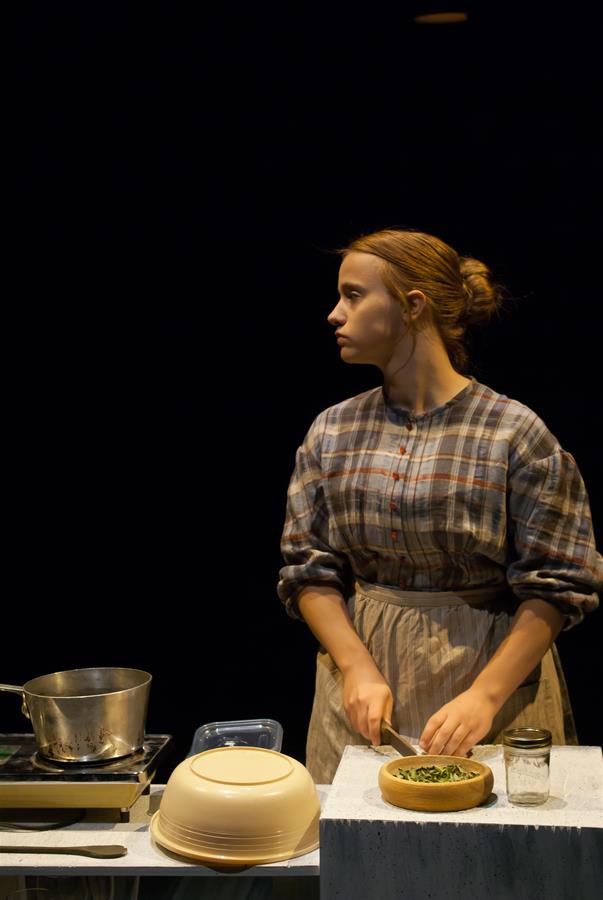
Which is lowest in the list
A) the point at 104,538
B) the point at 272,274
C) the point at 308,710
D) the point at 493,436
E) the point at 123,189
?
the point at 308,710

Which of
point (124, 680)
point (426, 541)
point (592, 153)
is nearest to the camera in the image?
point (124, 680)

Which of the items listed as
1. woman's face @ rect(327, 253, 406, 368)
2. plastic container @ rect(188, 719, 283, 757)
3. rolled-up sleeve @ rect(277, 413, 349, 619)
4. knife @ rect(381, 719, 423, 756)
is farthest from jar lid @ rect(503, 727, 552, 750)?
woman's face @ rect(327, 253, 406, 368)

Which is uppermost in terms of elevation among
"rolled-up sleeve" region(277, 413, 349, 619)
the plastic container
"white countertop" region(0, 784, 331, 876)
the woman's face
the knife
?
the woman's face

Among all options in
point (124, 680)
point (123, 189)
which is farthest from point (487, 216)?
point (124, 680)

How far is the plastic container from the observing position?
201 cm

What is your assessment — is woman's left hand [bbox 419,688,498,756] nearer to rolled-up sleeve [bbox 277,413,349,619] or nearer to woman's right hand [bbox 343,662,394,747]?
woman's right hand [bbox 343,662,394,747]

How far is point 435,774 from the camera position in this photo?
1.67m

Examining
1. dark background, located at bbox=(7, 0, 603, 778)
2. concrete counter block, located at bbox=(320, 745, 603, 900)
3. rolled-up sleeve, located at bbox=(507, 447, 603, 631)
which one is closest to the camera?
concrete counter block, located at bbox=(320, 745, 603, 900)

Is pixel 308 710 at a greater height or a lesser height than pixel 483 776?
lesser

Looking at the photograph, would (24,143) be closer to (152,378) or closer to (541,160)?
(152,378)

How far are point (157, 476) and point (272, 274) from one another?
0.66m

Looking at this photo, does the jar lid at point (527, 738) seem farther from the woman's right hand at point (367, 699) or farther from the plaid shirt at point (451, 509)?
the plaid shirt at point (451, 509)

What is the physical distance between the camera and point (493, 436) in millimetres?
2199

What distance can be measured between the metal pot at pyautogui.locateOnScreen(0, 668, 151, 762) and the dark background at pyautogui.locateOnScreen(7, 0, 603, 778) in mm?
1523
